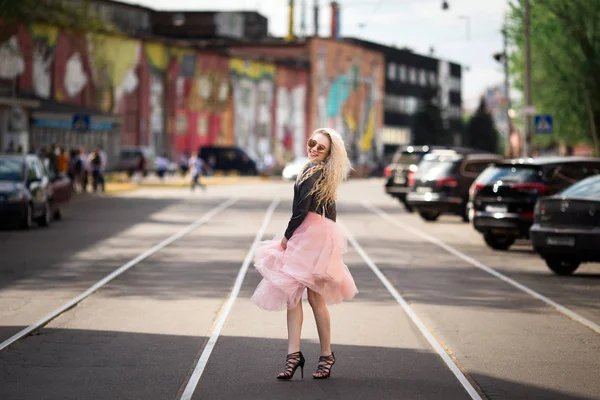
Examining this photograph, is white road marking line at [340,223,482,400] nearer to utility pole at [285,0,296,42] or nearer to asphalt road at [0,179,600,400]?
asphalt road at [0,179,600,400]

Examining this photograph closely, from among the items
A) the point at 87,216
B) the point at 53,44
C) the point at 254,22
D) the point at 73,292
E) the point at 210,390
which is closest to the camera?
the point at 210,390

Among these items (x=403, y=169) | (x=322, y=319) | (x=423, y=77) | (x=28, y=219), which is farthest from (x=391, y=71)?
(x=322, y=319)

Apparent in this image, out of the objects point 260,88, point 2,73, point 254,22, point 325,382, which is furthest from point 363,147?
point 325,382

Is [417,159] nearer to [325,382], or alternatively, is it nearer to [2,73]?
[2,73]

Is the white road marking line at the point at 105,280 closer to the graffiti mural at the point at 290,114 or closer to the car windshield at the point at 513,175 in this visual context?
the car windshield at the point at 513,175

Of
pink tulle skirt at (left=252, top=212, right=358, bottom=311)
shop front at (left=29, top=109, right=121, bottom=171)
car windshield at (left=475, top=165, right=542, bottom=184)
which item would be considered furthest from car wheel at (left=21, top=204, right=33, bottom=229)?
pink tulle skirt at (left=252, top=212, right=358, bottom=311)

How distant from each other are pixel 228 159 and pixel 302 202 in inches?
3162

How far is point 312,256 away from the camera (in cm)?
934

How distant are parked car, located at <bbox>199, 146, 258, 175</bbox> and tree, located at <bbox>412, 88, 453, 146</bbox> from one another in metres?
50.6

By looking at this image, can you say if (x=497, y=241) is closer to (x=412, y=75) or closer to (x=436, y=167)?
(x=436, y=167)

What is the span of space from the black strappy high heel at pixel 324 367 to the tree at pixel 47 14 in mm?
27740

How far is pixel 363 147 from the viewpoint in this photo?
420 ft

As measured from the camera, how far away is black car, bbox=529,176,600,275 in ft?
57.7

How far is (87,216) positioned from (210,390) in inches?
1030
